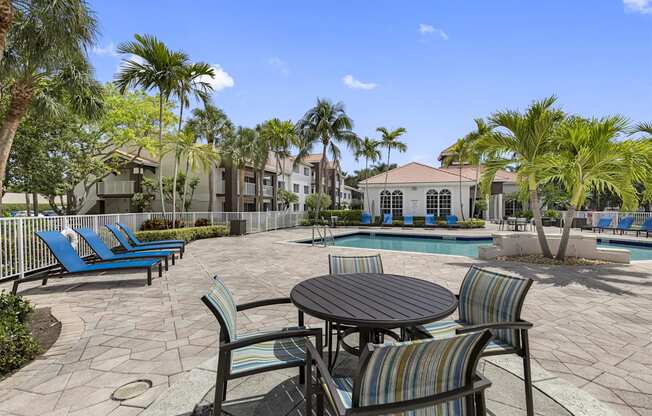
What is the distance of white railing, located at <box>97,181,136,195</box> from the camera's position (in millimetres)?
24344

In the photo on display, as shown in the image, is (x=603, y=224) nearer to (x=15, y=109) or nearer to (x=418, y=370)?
(x=418, y=370)

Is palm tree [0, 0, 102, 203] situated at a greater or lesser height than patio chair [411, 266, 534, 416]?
greater

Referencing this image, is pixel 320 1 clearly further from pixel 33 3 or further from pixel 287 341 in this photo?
pixel 287 341

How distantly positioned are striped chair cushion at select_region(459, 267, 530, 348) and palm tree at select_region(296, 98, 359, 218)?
20.1 metres

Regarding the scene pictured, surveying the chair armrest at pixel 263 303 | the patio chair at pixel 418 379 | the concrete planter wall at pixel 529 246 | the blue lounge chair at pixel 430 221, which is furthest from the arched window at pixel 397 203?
the patio chair at pixel 418 379

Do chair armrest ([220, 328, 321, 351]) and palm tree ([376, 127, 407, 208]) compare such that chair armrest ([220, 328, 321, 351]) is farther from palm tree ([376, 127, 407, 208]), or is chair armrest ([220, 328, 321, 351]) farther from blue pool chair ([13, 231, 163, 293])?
palm tree ([376, 127, 407, 208])

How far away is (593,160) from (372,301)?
856 cm

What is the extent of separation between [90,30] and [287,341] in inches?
305

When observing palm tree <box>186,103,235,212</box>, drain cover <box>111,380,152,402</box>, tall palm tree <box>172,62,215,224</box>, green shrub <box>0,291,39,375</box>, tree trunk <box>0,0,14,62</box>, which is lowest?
drain cover <box>111,380,152,402</box>

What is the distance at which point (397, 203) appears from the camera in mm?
27484

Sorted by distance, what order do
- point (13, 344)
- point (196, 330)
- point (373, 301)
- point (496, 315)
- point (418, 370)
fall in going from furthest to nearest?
point (196, 330), point (13, 344), point (496, 315), point (373, 301), point (418, 370)

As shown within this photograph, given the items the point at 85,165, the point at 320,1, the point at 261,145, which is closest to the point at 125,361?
the point at 320,1

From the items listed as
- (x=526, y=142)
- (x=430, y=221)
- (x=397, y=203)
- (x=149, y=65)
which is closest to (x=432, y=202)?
(x=397, y=203)

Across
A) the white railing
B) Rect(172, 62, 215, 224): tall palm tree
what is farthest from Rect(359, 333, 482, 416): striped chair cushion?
the white railing
